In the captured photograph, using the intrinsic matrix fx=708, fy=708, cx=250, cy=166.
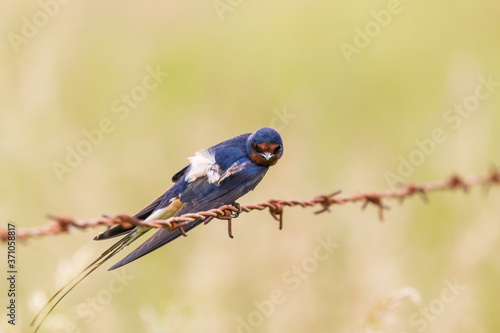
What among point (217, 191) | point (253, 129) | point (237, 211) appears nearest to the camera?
point (237, 211)

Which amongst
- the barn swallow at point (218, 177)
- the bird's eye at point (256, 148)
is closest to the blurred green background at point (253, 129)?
the barn swallow at point (218, 177)

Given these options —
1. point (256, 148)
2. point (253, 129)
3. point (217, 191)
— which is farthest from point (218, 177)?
point (253, 129)

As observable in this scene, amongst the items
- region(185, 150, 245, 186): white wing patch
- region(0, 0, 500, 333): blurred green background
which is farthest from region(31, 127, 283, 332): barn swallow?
region(0, 0, 500, 333): blurred green background

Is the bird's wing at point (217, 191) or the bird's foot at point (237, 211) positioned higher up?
→ the bird's wing at point (217, 191)

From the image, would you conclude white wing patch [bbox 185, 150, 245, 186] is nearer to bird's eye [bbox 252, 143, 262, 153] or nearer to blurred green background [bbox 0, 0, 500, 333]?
bird's eye [bbox 252, 143, 262, 153]

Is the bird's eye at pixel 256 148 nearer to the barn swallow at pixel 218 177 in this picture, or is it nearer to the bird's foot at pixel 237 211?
the barn swallow at pixel 218 177

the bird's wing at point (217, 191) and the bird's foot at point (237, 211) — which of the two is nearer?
the bird's foot at point (237, 211)

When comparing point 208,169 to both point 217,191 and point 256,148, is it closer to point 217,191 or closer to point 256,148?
point 217,191
